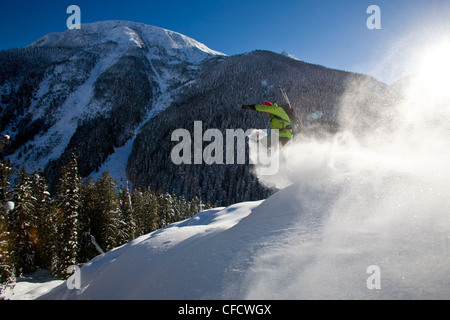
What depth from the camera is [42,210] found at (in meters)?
19.8

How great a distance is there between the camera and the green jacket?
1023cm

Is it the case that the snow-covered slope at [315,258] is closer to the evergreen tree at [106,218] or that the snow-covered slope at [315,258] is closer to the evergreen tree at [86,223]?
the evergreen tree at [106,218]

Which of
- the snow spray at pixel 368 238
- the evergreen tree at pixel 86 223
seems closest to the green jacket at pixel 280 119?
the snow spray at pixel 368 238

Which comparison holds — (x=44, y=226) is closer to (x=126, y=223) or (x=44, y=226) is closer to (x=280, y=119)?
(x=126, y=223)

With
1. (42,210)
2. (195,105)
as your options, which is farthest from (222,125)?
A: (42,210)

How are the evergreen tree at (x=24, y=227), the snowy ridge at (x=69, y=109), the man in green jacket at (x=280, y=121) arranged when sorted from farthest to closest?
the snowy ridge at (x=69, y=109) < the evergreen tree at (x=24, y=227) < the man in green jacket at (x=280, y=121)

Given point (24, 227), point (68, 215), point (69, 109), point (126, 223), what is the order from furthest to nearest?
point (69, 109), point (126, 223), point (24, 227), point (68, 215)

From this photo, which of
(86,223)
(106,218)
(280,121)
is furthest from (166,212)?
(280,121)

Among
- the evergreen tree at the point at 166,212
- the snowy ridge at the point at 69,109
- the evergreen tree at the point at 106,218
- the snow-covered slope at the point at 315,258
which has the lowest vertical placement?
the evergreen tree at the point at 166,212

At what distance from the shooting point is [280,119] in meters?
10.7

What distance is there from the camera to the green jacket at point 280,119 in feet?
33.6

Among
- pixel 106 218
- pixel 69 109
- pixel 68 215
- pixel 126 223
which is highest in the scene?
pixel 69 109

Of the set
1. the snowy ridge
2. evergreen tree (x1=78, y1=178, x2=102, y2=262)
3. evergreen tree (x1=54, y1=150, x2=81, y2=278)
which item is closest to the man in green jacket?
evergreen tree (x1=54, y1=150, x2=81, y2=278)
